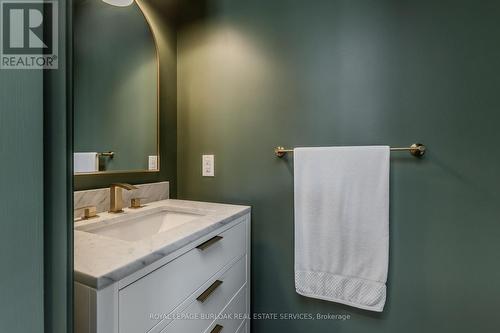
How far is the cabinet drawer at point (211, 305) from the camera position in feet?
2.35

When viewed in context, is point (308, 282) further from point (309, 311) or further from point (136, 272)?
point (136, 272)

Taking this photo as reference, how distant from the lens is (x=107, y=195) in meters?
1.06

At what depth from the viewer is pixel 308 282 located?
1.12 metres

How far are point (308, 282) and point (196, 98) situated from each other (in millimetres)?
1181

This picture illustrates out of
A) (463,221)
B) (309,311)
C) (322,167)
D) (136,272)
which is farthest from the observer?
(309,311)

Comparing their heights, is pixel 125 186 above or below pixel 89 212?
above

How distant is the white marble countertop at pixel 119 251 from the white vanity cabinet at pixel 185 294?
0.8 inches

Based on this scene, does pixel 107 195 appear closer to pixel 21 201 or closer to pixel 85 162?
pixel 85 162

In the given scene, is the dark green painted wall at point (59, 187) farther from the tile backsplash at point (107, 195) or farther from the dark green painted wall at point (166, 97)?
the dark green painted wall at point (166, 97)

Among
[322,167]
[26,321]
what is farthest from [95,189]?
[322,167]

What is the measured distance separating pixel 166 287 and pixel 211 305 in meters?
0.29

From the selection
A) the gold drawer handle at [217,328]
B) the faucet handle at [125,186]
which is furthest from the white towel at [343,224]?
the faucet handle at [125,186]

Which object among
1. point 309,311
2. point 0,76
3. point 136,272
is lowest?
point 309,311

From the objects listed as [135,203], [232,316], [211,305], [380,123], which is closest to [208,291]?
[211,305]
